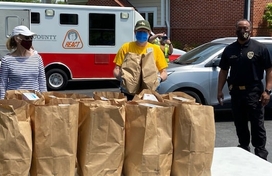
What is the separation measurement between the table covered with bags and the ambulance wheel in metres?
12.1

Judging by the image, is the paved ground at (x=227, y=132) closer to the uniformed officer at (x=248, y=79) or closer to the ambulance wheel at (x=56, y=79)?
the uniformed officer at (x=248, y=79)

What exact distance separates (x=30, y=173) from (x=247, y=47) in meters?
3.61

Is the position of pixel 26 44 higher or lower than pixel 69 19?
lower

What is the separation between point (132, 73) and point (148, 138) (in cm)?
206

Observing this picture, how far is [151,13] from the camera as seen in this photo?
75.4 ft

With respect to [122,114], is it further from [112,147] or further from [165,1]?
[165,1]

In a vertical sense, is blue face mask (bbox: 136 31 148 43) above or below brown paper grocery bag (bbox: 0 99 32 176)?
above

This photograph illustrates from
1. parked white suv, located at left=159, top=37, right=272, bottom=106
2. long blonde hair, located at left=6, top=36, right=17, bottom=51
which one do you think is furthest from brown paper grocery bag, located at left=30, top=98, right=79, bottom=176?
parked white suv, located at left=159, top=37, right=272, bottom=106

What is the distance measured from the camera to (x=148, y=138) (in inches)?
96.4

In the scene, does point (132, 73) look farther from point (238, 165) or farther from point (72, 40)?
point (72, 40)

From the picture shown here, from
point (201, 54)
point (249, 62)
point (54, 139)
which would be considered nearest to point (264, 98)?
point (249, 62)

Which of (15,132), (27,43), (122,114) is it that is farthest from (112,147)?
(27,43)

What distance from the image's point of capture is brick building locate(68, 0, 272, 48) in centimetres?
2047

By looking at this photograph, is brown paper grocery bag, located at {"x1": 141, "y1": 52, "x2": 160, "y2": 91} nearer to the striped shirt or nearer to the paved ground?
the striped shirt
